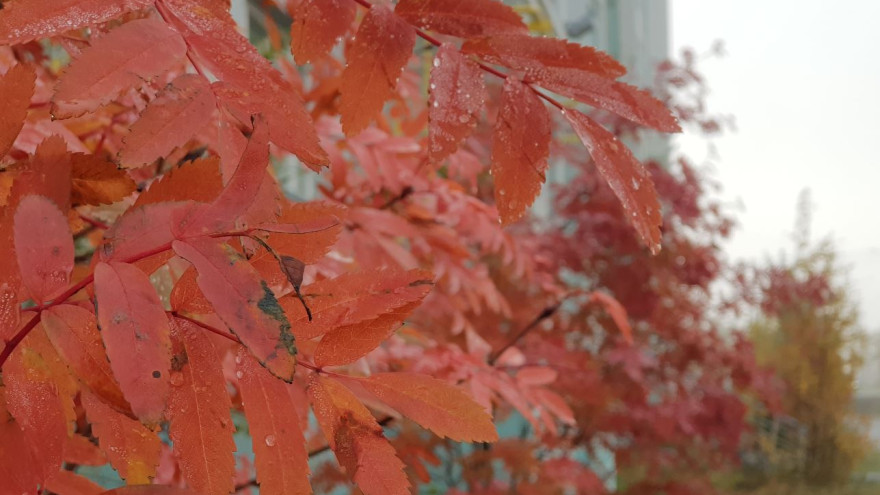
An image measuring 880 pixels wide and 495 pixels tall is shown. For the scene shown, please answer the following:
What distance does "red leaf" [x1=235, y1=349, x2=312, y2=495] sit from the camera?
363 mm

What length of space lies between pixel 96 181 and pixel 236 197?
19 centimetres

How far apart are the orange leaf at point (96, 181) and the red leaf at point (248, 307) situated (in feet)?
0.65

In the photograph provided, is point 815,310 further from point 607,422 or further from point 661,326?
point 607,422

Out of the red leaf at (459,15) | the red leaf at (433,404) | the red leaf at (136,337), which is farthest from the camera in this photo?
the red leaf at (459,15)

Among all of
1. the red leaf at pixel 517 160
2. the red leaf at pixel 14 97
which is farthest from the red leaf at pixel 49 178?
the red leaf at pixel 517 160

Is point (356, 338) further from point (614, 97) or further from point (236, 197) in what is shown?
point (614, 97)

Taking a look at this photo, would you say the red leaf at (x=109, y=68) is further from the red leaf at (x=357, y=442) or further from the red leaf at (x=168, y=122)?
the red leaf at (x=357, y=442)

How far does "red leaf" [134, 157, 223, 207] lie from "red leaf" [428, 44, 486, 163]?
131mm

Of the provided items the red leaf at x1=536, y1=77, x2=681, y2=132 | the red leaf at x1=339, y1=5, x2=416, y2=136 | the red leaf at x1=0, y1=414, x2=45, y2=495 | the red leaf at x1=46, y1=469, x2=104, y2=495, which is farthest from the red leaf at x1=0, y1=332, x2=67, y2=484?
the red leaf at x1=536, y1=77, x2=681, y2=132

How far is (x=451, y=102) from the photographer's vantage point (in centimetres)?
48

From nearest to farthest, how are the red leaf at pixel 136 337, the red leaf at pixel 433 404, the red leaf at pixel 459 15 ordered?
the red leaf at pixel 136 337
the red leaf at pixel 433 404
the red leaf at pixel 459 15

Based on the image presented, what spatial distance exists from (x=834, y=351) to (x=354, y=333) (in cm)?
943

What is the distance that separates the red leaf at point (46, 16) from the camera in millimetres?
366

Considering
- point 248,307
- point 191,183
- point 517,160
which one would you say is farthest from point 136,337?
point 517,160
